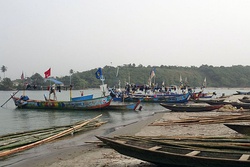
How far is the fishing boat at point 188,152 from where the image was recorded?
6.06 metres

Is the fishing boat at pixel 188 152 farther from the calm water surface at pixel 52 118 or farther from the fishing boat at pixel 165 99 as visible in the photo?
the fishing boat at pixel 165 99

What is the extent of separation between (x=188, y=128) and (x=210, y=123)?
1.50 metres

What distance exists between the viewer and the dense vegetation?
438 ft

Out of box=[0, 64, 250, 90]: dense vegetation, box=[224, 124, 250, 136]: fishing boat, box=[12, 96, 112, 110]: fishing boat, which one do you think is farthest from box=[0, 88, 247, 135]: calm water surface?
box=[0, 64, 250, 90]: dense vegetation

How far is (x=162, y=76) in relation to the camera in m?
144

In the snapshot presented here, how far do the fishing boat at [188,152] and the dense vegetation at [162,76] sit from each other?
120 metres

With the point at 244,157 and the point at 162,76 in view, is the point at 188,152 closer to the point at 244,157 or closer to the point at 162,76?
the point at 244,157

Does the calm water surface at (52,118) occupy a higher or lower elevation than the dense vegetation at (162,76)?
lower

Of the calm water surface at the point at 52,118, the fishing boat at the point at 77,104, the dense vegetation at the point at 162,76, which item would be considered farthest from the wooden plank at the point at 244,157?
the dense vegetation at the point at 162,76

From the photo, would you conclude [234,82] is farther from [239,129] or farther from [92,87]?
[239,129]

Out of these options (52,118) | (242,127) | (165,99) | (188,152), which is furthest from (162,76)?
(188,152)

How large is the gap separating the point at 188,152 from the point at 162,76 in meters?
138

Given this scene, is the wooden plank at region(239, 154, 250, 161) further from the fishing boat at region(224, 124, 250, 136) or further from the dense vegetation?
the dense vegetation

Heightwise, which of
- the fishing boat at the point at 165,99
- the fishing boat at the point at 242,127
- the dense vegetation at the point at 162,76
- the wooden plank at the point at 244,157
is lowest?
the fishing boat at the point at 165,99
